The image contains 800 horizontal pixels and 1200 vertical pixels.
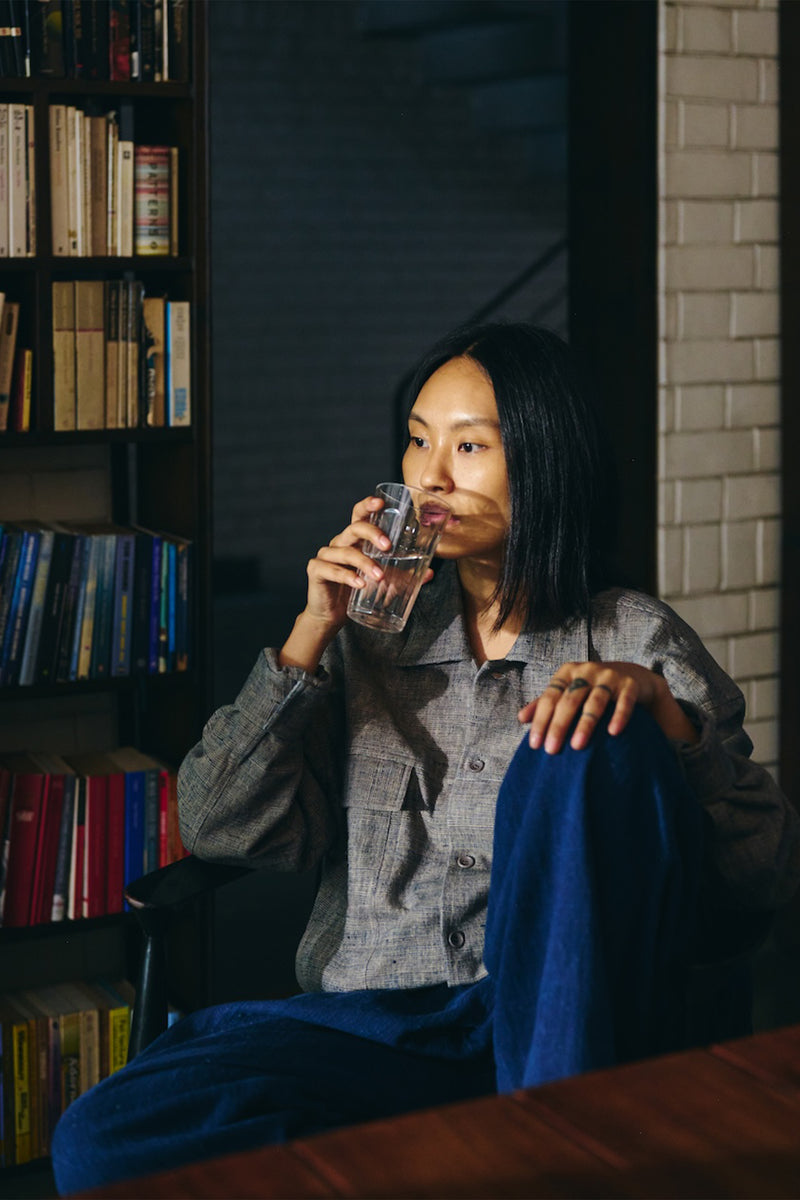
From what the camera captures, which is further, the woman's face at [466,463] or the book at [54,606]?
the book at [54,606]

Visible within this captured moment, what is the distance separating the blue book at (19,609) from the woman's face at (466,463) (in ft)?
2.88

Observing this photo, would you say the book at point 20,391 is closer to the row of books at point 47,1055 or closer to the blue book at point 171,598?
the blue book at point 171,598

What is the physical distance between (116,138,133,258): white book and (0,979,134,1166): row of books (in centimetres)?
139

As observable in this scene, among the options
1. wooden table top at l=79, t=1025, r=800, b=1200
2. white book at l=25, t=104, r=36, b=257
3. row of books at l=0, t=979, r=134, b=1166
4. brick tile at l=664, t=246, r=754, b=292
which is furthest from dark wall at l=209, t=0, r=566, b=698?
wooden table top at l=79, t=1025, r=800, b=1200

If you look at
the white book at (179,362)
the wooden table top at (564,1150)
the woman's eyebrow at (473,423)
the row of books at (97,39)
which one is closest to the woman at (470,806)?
the woman's eyebrow at (473,423)

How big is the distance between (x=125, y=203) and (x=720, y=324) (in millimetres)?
1404

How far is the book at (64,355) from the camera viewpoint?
243 centimetres

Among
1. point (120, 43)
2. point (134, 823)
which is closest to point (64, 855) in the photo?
point (134, 823)

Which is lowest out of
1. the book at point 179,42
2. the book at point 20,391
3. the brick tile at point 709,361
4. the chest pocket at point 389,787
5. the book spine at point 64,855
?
the book spine at point 64,855

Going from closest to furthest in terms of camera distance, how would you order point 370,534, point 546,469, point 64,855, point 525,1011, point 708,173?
point 525,1011 → point 370,534 → point 546,469 → point 64,855 → point 708,173

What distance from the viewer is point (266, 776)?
5.96 ft

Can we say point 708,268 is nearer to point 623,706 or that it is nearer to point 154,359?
point 154,359

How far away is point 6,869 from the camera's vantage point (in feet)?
8.29

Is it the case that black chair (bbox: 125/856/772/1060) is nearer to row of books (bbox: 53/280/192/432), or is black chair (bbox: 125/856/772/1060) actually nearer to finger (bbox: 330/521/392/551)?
finger (bbox: 330/521/392/551)
